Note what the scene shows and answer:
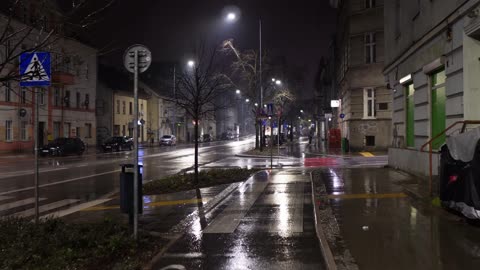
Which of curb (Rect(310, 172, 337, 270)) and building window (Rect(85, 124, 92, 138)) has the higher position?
building window (Rect(85, 124, 92, 138))

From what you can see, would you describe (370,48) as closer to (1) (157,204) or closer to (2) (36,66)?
(1) (157,204)

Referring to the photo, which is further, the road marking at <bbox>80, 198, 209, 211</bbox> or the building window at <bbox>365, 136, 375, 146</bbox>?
the building window at <bbox>365, 136, 375, 146</bbox>

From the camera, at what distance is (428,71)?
13.3 m

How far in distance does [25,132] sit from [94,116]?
41.8 feet

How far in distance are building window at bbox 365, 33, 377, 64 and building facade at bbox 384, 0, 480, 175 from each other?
15.6 meters

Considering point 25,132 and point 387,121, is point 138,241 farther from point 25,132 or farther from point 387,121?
point 25,132

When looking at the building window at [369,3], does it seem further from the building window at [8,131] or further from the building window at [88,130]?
the building window at [88,130]

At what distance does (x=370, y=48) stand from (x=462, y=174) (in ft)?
94.2

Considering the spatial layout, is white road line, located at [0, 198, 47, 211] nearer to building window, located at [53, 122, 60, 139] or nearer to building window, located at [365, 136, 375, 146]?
building window, located at [365, 136, 375, 146]

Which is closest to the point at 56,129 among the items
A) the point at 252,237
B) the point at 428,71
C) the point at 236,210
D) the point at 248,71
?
the point at 248,71

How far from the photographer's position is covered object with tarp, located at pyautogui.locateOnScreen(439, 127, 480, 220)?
758cm

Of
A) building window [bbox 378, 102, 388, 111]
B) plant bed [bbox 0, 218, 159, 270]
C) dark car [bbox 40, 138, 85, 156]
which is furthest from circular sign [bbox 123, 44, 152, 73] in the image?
dark car [bbox 40, 138, 85, 156]

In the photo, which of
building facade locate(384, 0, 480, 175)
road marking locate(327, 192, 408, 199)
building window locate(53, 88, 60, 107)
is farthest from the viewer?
building window locate(53, 88, 60, 107)

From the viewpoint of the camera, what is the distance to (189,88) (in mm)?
16594
